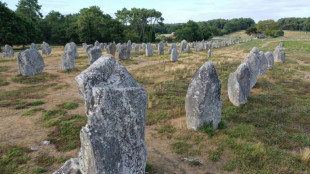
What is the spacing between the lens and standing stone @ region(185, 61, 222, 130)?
758 cm

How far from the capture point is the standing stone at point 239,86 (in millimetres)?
10062

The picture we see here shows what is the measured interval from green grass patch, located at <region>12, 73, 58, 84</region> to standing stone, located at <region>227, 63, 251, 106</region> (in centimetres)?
1362

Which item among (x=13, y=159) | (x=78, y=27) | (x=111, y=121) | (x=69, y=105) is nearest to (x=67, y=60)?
(x=69, y=105)

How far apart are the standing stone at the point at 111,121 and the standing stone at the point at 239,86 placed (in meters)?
6.99

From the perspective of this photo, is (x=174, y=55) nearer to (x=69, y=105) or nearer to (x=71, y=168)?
(x=69, y=105)

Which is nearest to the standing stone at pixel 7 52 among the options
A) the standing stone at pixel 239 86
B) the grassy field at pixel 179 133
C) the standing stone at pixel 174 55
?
the grassy field at pixel 179 133

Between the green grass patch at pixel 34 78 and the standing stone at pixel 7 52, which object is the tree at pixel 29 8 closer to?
the standing stone at pixel 7 52

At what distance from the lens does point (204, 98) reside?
7.58 metres

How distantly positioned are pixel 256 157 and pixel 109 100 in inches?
187

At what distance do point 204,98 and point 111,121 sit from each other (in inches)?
175

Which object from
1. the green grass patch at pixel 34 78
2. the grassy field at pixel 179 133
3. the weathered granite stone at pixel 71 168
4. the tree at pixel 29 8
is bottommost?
the grassy field at pixel 179 133

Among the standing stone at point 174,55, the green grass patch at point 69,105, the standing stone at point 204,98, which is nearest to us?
the standing stone at point 204,98

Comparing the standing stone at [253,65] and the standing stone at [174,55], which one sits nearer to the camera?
the standing stone at [253,65]

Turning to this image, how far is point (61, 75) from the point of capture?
17.7 metres
